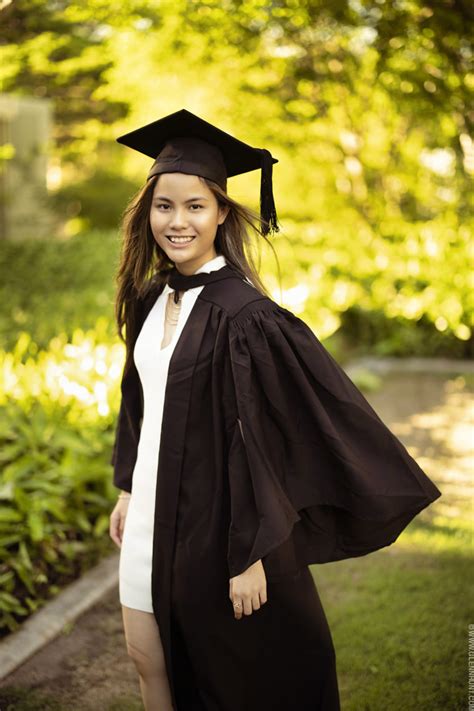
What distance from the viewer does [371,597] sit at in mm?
3666

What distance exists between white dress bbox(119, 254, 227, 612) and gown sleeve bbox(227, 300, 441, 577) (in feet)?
0.68

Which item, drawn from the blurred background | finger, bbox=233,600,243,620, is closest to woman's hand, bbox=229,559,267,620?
finger, bbox=233,600,243,620

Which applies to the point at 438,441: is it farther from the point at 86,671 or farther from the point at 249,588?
the point at 249,588

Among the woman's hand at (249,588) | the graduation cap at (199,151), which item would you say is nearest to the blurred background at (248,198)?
the graduation cap at (199,151)

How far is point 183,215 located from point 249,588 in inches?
38.1

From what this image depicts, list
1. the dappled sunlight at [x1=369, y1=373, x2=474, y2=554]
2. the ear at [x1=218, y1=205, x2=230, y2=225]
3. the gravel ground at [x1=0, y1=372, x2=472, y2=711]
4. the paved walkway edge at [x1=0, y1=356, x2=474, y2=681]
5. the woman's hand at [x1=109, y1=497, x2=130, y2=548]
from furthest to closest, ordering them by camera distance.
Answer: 1. the dappled sunlight at [x1=369, y1=373, x2=474, y2=554]
2. the paved walkway edge at [x1=0, y1=356, x2=474, y2=681]
3. the gravel ground at [x1=0, y1=372, x2=472, y2=711]
4. the woman's hand at [x1=109, y1=497, x2=130, y2=548]
5. the ear at [x1=218, y1=205, x2=230, y2=225]

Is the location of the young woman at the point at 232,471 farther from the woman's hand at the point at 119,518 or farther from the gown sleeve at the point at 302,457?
the woman's hand at the point at 119,518

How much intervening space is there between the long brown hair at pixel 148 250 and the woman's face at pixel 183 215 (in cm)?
4

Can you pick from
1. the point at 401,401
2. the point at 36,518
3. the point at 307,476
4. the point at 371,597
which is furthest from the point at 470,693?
the point at 401,401

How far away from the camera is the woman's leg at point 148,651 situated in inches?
84.5

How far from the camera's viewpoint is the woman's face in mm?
2102

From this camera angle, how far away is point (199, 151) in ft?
7.01

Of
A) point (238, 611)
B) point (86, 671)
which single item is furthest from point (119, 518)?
point (86, 671)

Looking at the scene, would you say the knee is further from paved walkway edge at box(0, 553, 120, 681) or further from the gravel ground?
paved walkway edge at box(0, 553, 120, 681)
